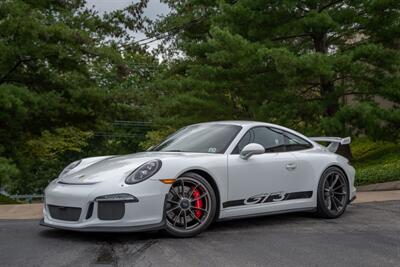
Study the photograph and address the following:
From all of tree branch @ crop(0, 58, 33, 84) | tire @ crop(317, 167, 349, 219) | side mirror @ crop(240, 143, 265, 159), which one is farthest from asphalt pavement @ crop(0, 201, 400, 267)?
tree branch @ crop(0, 58, 33, 84)

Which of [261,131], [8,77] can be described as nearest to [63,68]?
[8,77]

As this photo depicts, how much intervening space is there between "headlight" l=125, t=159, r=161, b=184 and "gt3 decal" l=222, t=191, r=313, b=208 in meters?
0.94

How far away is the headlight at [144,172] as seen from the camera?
593 centimetres

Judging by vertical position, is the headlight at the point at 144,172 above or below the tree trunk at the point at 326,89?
below

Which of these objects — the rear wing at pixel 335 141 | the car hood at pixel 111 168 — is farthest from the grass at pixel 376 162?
the car hood at pixel 111 168

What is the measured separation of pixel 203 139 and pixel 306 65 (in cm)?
699

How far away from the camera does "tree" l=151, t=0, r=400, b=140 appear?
14.1 m

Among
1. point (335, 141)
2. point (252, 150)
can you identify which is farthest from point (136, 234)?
point (335, 141)

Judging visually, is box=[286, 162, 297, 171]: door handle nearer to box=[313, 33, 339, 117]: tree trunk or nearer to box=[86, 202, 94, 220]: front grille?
box=[86, 202, 94, 220]: front grille

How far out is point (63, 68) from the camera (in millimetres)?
17312

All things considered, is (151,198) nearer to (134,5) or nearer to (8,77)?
(8,77)

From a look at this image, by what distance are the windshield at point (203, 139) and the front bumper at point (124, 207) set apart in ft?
3.59

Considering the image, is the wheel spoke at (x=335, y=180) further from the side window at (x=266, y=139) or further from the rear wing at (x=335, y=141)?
the side window at (x=266, y=139)

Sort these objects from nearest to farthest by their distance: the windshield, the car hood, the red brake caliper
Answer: the car hood → the red brake caliper → the windshield
